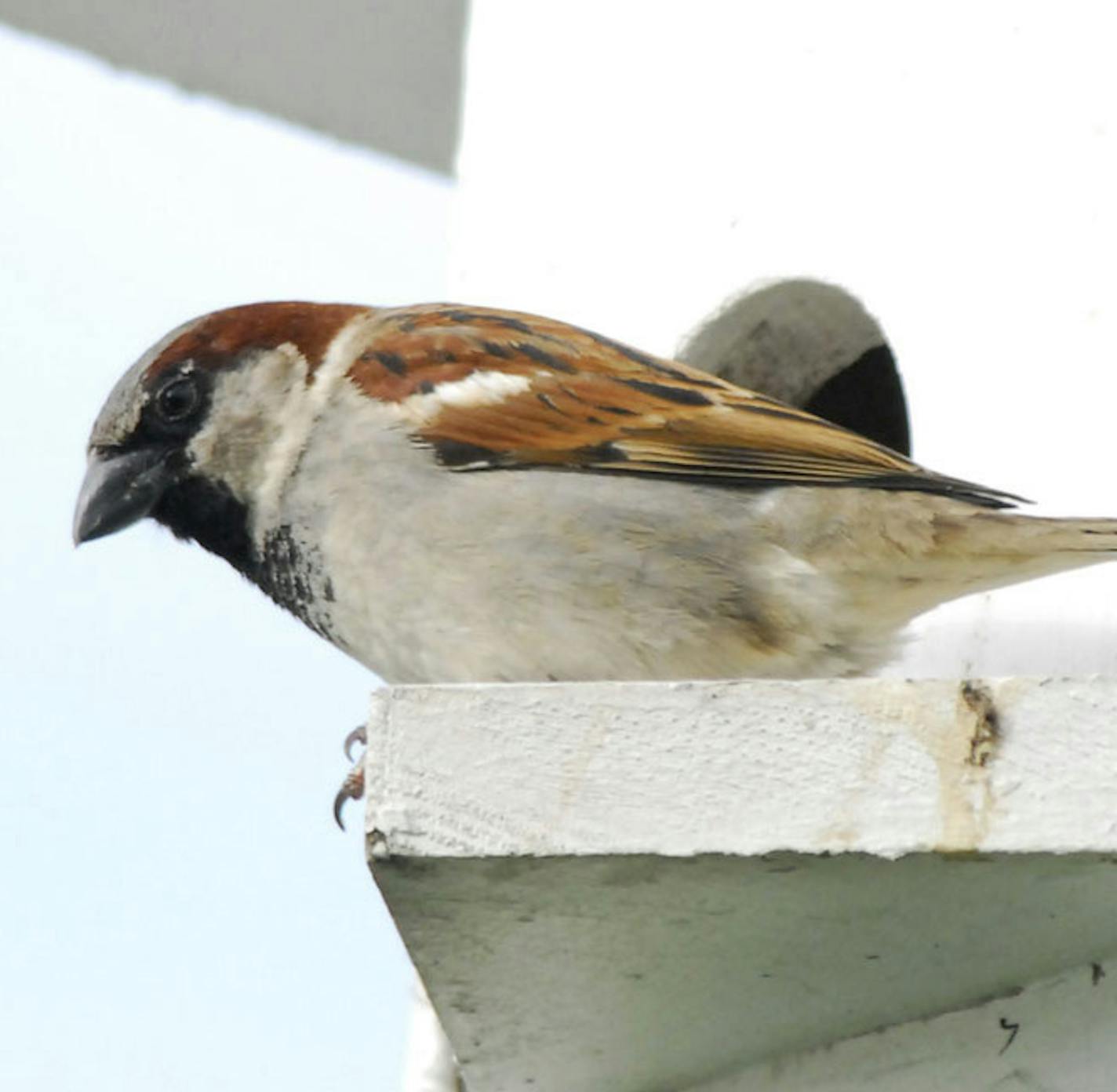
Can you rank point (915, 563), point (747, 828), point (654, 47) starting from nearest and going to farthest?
1. point (747, 828)
2. point (915, 563)
3. point (654, 47)

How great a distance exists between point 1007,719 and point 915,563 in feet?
1.49

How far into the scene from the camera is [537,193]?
2672 millimetres

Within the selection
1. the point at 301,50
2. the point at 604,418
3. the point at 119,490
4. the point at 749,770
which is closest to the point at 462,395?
the point at 604,418

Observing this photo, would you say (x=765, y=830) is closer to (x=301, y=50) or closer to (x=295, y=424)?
(x=295, y=424)

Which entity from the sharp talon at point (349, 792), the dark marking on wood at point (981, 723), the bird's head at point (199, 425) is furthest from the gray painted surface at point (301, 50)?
the dark marking on wood at point (981, 723)

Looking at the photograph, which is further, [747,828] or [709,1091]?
[709,1091]

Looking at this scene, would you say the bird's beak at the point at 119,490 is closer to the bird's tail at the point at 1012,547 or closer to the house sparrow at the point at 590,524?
the house sparrow at the point at 590,524

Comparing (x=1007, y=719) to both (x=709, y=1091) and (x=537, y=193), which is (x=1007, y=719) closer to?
(x=709, y=1091)

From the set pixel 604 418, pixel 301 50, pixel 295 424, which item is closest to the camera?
pixel 604 418

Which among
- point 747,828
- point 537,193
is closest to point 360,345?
point 537,193

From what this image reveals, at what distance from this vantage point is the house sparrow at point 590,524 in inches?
76.7

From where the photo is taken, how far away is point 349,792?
2.12 metres

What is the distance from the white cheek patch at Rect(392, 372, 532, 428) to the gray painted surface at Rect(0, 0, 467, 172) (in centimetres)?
128

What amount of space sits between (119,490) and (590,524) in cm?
54
